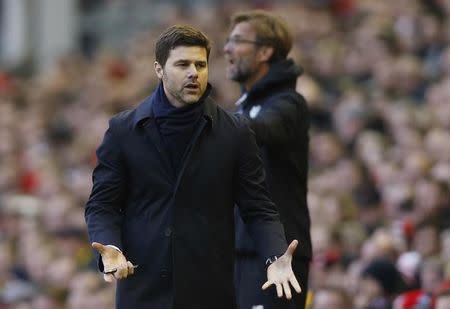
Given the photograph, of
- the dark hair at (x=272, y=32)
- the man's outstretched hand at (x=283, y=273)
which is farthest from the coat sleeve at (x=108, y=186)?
the dark hair at (x=272, y=32)

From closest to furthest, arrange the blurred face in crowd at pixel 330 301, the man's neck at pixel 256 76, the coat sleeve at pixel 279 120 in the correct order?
the coat sleeve at pixel 279 120 < the man's neck at pixel 256 76 < the blurred face in crowd at pixel 330 301

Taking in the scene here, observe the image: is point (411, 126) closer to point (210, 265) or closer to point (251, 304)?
point (251, 304)

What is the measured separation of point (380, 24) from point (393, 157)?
2.77 m

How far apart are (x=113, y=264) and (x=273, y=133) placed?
1.40 metres

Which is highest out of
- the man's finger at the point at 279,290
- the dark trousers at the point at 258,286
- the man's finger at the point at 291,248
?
the man's finger at the point at 291,248


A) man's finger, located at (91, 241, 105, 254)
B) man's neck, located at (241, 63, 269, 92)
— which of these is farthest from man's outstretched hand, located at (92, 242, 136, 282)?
man's neck, located at (241, 63, 269, 92)

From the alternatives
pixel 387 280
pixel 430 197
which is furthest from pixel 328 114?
pixel 387 280

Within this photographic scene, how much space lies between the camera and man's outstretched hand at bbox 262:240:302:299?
20.9ft

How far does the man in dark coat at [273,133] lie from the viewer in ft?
24.7

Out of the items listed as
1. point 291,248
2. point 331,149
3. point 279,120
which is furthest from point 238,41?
point 331,149

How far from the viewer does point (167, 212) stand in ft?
21.5

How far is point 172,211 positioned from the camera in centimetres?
655

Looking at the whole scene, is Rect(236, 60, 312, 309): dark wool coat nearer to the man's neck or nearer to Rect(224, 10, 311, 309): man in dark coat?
Rect(224, 10, 311, 309): man in dark coat

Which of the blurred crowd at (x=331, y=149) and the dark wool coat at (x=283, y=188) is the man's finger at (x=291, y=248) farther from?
the blurred crowd at (x=331, y=149)
